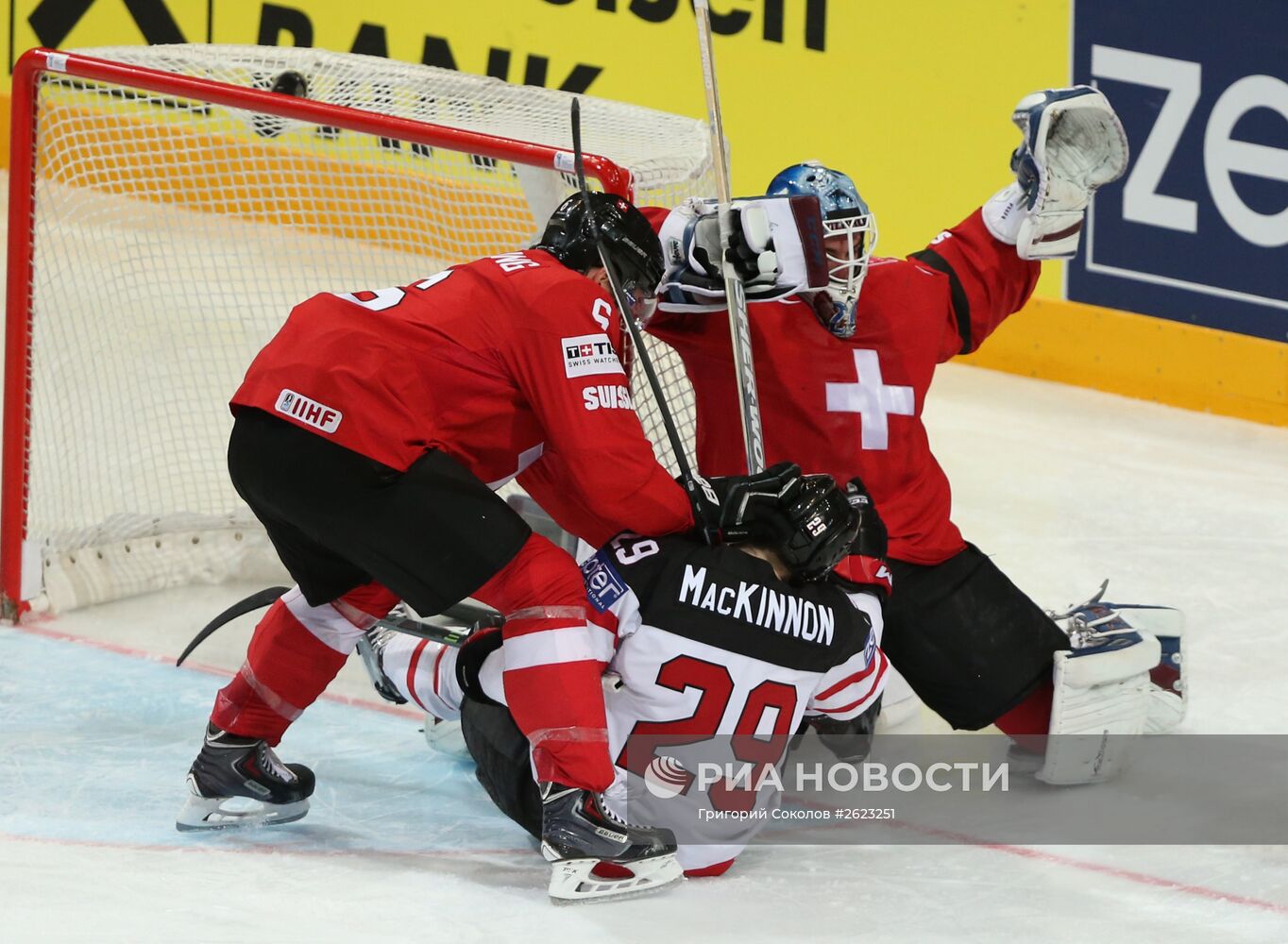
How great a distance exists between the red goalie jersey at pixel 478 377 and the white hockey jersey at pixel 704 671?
0.09 m

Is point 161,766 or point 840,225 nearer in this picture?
point 840,225

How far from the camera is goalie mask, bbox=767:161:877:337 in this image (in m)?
2.99

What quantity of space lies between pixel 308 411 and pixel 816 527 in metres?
0.73

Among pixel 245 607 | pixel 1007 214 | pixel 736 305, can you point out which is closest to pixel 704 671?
pixel 736 305

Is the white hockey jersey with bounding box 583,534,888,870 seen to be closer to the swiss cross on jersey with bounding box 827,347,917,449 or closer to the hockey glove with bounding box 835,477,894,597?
the hockey glove with bounding box 835,477,894,597

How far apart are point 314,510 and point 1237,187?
11.1 ft

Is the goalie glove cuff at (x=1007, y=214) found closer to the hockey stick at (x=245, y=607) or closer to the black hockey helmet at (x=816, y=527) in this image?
the black hockey helmet at (x=816, y=527)

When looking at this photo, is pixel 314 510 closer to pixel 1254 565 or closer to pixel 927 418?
pixel 1254 565

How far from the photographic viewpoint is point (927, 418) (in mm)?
5152

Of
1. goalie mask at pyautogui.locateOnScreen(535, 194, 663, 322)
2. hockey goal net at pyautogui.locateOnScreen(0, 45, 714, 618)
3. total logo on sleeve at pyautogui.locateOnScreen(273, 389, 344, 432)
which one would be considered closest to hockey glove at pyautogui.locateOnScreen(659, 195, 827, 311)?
hockey goal net at pyautogui.locateOnScreen(0, 45, 714, 618)

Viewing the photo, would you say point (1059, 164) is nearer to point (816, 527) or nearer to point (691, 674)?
point (816, 527)

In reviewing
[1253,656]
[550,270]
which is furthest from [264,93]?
[1253,656]

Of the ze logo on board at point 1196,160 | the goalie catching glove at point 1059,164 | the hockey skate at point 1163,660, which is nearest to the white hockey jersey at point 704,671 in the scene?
the hockey skate at point 1163,660

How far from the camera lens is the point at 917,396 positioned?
3.17 m
